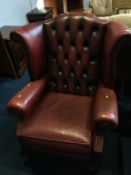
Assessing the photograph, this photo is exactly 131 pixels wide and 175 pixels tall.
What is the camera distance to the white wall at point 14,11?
284 cm

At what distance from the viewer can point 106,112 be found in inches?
48.4

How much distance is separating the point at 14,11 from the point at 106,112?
241cm

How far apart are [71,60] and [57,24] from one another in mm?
291

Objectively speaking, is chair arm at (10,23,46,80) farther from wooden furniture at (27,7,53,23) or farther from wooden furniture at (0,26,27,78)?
wooden furniture at (27,7,53,23)

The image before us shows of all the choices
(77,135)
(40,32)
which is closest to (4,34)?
(40,32)

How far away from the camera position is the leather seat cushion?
133cm

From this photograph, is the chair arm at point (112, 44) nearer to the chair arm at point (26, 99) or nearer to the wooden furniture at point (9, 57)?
the chair arm at point (26, 99)

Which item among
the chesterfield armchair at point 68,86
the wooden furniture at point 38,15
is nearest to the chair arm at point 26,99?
the chesterfield armchair at point 68,86

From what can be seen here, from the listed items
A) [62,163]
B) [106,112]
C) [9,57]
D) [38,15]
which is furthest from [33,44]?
[38,15]

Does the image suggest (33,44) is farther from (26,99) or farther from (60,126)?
(60,126)

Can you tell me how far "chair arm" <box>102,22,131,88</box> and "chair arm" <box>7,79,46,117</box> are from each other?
1.62ft

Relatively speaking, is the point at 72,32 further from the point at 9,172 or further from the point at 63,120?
the point at 9,172

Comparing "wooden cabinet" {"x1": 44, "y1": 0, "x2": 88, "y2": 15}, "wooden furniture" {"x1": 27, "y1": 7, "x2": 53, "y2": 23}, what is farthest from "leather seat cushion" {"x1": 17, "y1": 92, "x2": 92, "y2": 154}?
"wooden cabinet" {"x1": 44, "y1": 0, "x2": 88, "y2": 15}

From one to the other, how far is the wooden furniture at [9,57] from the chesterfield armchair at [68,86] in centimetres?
100
